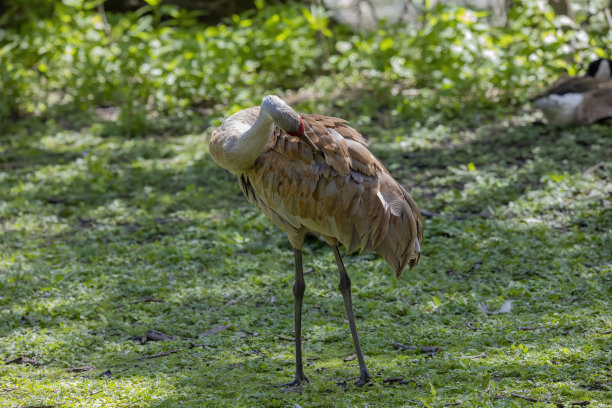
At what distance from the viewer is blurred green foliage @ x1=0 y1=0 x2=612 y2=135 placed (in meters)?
8.78

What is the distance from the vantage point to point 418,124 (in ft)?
27.8

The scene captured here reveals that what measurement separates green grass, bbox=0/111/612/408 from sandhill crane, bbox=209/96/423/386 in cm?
54

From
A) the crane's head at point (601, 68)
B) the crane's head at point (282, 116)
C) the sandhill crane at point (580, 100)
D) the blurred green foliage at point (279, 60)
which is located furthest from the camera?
the blurred green foliage at point (279, 60)

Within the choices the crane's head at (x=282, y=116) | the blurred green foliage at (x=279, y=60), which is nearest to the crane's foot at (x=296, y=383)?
the crane's head at (x=282, y=116)

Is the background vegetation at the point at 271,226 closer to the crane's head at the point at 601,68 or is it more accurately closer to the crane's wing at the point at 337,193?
the crane's head at the point at 601,68

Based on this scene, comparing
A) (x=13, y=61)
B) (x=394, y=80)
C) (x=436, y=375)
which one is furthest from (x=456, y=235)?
(x=13, y=61)

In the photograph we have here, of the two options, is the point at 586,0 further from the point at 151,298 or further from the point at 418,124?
the point at 151,298

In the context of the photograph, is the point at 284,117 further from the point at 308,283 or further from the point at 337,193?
the point at 308,283

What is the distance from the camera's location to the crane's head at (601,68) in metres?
7.92

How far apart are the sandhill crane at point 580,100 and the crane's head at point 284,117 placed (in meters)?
4.85

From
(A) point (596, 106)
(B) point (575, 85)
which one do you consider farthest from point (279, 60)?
(A) point (596, 106)

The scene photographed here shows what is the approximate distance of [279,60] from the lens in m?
10.0

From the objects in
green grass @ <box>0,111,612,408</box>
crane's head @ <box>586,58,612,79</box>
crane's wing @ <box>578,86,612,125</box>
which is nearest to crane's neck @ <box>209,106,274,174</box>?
green grass @ <box>0,111,612,408</box>

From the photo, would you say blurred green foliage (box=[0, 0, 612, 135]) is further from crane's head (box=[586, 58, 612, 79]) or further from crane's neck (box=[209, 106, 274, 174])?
crane's neck (box=[209, 106, 274, 174])
